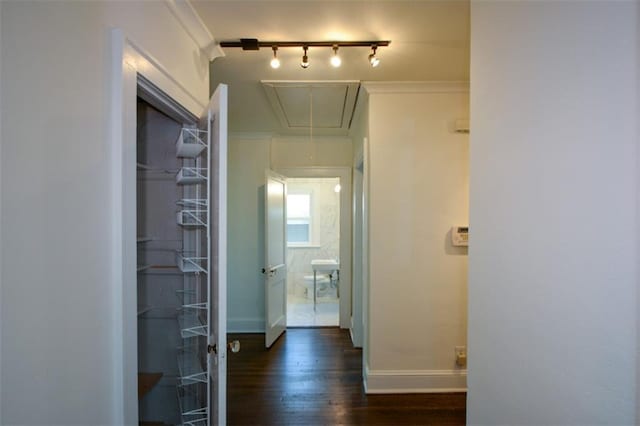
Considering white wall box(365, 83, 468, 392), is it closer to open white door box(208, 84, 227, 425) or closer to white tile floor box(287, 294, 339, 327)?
open white door box(208, 84, 227, 425)

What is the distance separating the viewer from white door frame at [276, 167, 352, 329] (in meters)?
4.15

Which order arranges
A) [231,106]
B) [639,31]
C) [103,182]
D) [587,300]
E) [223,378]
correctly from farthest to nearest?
1. [231,106]
2. [223,378]
3. [103,182]
4. [587,300]
5. [639,31]

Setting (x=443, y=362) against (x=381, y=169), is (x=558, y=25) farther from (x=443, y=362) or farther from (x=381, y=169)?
(x=443, y=362)

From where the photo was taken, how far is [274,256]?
3916 millimetres

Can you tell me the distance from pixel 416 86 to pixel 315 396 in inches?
111

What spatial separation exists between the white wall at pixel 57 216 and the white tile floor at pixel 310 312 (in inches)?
143

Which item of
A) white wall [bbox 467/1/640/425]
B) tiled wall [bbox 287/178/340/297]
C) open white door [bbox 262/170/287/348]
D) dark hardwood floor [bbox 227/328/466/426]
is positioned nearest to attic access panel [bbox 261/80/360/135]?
open white door [bbox 262/170/287/348]

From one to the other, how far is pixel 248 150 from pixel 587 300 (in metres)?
3.98

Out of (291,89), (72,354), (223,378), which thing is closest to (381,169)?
(291,89)

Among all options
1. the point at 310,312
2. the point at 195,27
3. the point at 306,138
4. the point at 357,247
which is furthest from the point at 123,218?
the point at 310,312

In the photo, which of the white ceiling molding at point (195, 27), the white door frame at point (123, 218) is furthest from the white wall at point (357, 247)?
the white door frame at point (123, 218)

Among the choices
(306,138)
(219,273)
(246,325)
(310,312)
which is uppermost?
(306,138)

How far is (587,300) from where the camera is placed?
0.70m

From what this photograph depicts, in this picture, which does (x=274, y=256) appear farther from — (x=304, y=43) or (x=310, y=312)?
(x=304, y=43)
